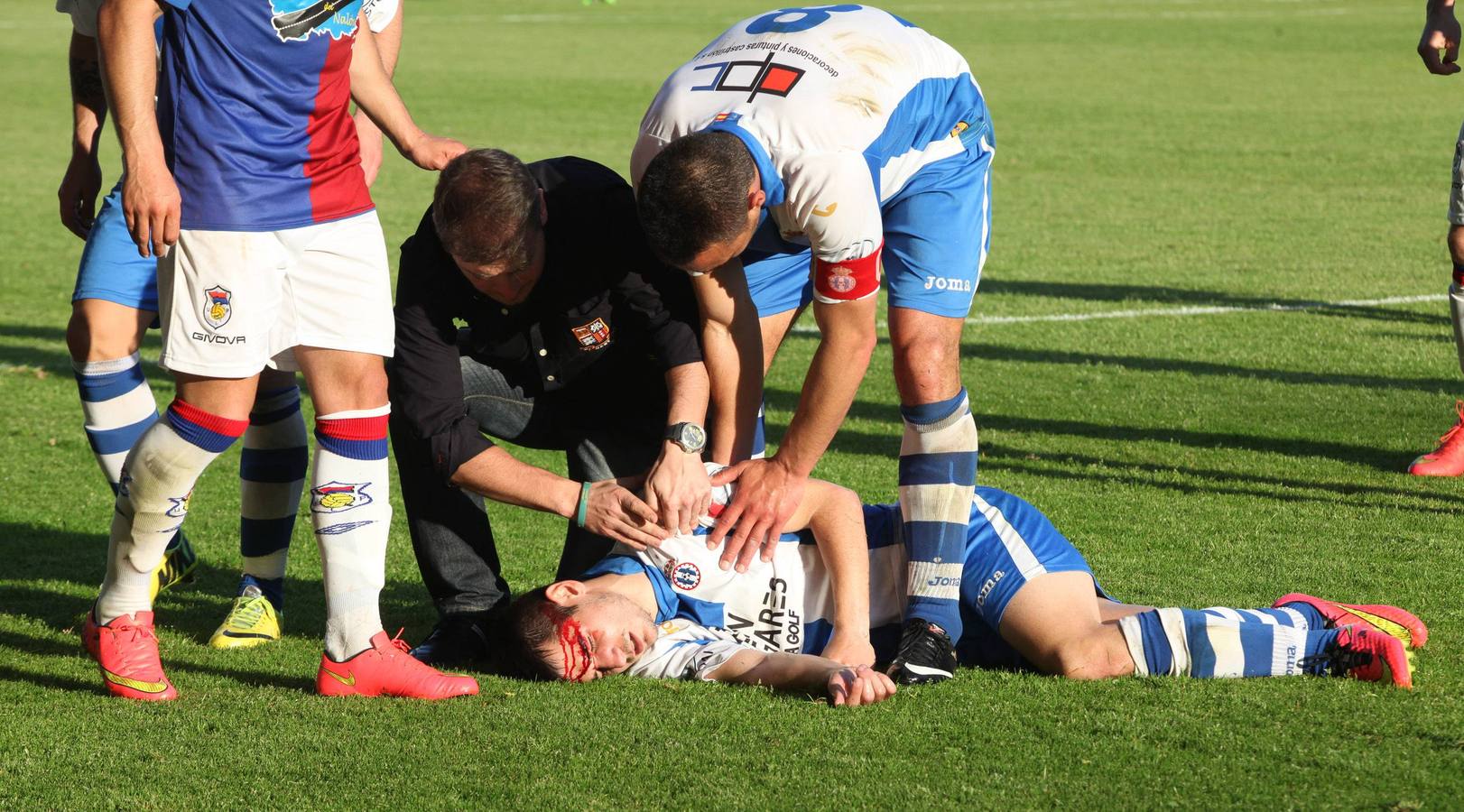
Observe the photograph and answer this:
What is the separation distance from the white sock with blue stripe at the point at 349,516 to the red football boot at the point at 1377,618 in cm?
237

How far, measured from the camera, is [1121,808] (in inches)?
132

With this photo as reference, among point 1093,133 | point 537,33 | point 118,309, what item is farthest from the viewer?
point 537,33

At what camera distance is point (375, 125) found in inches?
201

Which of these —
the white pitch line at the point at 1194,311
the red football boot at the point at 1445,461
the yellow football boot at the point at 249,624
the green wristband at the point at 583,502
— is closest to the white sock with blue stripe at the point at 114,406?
the yellow football boot at the point at 249,624

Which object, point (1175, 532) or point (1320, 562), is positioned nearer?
point (1320, 562)

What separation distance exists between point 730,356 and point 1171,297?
6.32 meters

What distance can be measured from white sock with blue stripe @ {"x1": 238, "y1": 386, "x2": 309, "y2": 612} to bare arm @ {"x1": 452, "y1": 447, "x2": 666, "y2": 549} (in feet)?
2.58

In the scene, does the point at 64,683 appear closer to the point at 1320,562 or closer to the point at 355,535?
the point at 355,535

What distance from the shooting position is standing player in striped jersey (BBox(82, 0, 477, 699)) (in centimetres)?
377

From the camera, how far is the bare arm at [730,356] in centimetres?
450

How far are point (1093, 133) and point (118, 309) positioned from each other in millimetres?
15640

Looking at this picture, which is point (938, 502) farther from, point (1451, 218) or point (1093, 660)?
point (1451, 218)

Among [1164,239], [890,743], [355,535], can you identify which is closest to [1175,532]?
[890,743]

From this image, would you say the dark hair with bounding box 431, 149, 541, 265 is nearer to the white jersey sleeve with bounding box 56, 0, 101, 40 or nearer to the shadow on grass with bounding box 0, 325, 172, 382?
the white jersey sleeve with bounding box 56, 0, 101, 40
